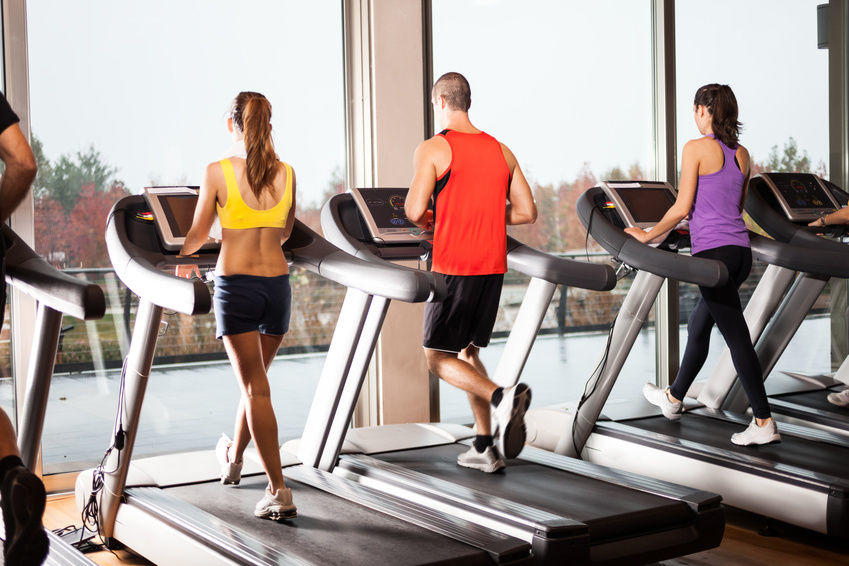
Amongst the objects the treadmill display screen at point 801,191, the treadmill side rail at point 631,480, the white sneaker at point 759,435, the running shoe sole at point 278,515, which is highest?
the treadmill display screen at point 801,191

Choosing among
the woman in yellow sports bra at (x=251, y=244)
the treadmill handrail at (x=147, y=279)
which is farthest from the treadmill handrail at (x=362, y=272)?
the treadmill handrail at (x=147, y=279)

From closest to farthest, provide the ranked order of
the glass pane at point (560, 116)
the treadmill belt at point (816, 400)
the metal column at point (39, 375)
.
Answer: the metal column at point (39, 375), the treadmill belt at point (816, 400), the glass pane at point (560, 116)

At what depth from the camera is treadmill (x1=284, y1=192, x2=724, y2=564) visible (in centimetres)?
281

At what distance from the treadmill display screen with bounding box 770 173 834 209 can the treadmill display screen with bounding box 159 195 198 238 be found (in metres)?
2.72

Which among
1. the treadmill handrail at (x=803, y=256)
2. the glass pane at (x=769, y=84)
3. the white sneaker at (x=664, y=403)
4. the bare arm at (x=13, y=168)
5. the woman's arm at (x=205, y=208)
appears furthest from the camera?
the glass pane at (x=769, y=84)

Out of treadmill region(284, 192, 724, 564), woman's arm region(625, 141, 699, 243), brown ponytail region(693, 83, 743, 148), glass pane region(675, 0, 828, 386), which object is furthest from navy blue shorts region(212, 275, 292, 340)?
glass pane region(675, 0, 828, 386)

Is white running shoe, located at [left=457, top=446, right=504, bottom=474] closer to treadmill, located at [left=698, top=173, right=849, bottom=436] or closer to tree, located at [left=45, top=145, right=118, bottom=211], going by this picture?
treadmill, located at [left=698, top=173, right=849, bottom=436]

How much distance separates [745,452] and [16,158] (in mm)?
2943

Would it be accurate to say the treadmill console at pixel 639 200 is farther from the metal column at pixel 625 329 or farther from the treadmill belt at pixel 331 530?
the treadmill belt at pixel 331 530

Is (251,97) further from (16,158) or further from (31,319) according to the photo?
(31,319)

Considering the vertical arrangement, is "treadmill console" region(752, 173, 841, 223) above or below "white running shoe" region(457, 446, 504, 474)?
above

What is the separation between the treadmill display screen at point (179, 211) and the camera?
9.84 ft

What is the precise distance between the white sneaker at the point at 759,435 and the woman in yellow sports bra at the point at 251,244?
6.57ft

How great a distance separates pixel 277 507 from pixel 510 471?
3.30 ft
